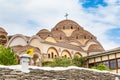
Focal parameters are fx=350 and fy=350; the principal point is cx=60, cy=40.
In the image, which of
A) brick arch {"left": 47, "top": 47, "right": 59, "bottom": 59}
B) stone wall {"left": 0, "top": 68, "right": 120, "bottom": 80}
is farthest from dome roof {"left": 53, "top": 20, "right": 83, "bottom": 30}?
stone wall {"left": 0, "top": 68, "right": 120, "bottom": 80}

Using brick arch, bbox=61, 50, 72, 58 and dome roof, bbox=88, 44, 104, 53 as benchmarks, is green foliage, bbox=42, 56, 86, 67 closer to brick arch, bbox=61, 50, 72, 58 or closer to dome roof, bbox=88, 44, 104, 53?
brick arch, bbox=61, 50, 72, 58

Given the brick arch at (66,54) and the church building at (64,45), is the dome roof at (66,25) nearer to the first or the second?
the church building at (64,45)

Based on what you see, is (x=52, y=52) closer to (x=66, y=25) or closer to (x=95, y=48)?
(x=95, y=48)

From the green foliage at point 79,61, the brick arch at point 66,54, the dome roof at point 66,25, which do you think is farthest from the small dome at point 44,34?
the green foliage at point 79,61

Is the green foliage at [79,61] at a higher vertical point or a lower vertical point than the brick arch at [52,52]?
lower

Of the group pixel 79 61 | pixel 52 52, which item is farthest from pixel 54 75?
pixel 52 52

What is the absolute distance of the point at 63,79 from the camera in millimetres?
13828

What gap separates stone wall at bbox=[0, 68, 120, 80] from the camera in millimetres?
12837

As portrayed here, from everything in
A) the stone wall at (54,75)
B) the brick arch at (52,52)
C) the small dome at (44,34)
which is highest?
the small dome at (44,34)

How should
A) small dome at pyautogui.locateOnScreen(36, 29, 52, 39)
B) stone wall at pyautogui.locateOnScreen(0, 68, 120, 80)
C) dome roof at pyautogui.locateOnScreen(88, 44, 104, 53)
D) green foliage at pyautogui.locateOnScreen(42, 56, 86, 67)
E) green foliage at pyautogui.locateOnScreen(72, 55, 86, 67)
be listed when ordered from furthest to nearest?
dome roof at pyautogui.locateOnScreen(88, 44, 104, 53)
small dome at pyautogui.locateOnScreen(36, 29, 52, 39)
green foliage at pyautogui.locateOnScreen(72, 55, 86, 67)
green foliage at pyautogui.locateOnScreen(42, 56, 86, 67)
stone wall at pyautogui.locateOnScreen(0, 68, 120, 80)

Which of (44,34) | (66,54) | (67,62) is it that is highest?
(44,34)

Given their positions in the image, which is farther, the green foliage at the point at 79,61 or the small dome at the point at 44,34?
the small dome at the point at 44,34

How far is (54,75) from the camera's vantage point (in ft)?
46.7

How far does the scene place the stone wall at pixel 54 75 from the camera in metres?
12.8
